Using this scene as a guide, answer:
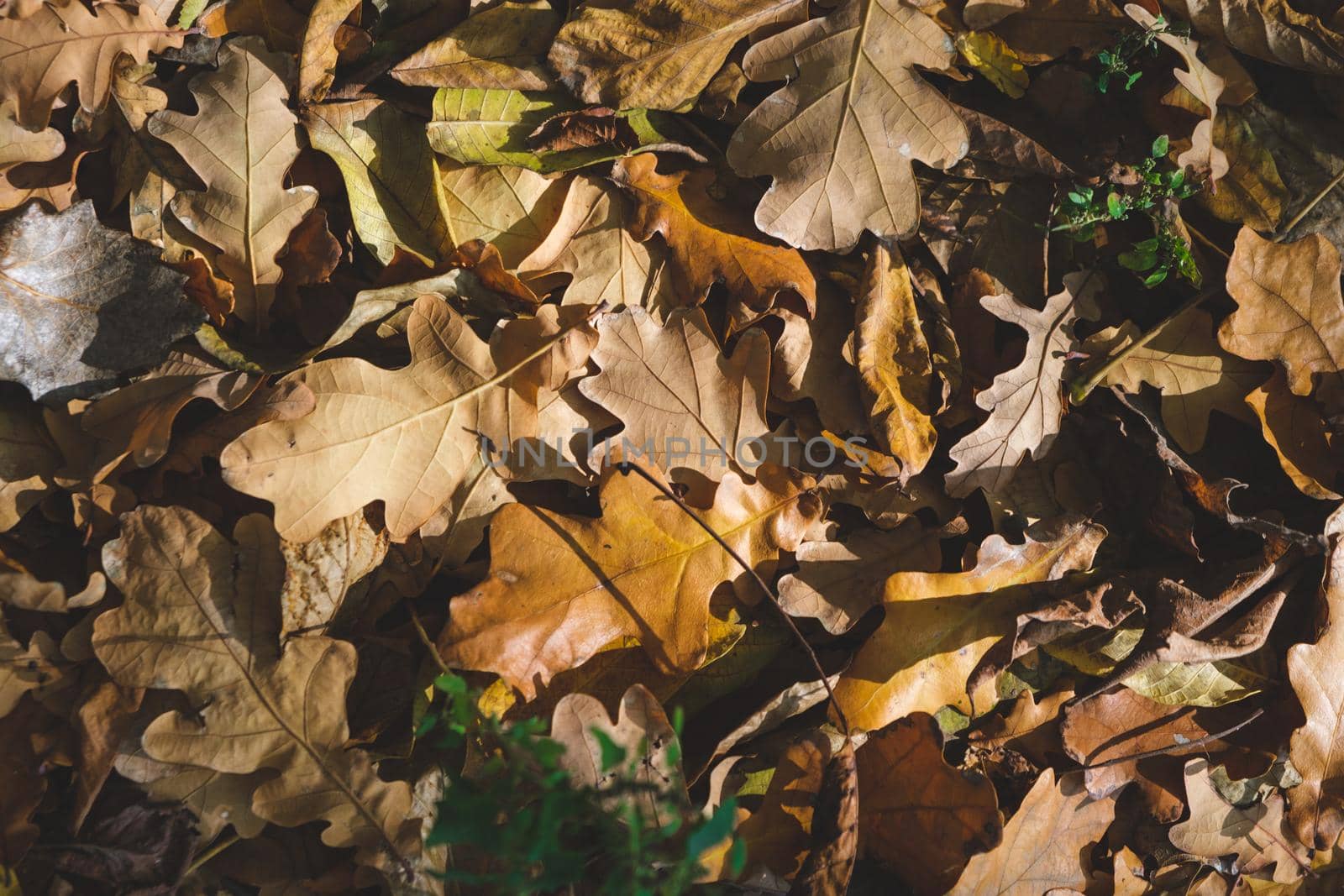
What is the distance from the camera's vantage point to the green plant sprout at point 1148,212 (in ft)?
6.71

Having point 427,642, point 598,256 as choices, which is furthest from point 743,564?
point 598,256

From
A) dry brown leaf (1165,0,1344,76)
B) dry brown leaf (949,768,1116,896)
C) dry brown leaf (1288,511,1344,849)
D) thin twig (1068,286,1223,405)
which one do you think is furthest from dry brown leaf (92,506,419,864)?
dry brown leaf (1165,0,1344,76)

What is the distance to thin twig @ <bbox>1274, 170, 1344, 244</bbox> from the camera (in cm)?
218

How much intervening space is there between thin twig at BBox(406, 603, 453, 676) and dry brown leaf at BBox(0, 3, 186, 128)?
4.19 feet

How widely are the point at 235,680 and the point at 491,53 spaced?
1.44 metres

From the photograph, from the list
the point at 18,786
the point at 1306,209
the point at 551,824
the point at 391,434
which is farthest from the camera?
the point at 1306,209

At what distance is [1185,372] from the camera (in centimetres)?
214

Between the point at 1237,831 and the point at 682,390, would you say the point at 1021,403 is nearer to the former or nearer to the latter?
the point at 682,390

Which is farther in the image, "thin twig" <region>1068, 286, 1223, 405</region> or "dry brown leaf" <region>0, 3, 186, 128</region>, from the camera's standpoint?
"thin twig" <region>1068, 286, 1223, 405</region>

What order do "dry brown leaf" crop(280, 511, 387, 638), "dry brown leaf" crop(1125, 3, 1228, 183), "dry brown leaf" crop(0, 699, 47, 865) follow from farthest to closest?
"dry brown leaf" crop(1125, 3, 1228, 183) < "dry brown leaf" crop(280, 511, 387, 638) < "dry brown leaf" crop(0, 699, 47, 865)

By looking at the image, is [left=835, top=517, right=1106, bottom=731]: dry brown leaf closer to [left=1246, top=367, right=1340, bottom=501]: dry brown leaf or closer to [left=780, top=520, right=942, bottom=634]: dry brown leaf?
[left=780, top=520, right=942, bottom=634]: dry brown leaf

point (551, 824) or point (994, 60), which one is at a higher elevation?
point (994, 60)

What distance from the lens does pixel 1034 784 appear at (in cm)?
198

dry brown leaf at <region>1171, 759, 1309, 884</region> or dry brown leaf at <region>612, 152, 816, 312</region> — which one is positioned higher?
dry brown leaf at <region>612, 152, 816, 312</region>
